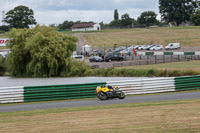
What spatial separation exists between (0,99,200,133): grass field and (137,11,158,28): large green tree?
131651 millimetres

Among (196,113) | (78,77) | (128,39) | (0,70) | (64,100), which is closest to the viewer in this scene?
(196,113)

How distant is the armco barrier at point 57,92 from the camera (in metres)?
19.6

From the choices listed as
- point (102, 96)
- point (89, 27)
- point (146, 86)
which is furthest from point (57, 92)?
point (89, 27)

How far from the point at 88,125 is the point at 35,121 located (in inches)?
95.9

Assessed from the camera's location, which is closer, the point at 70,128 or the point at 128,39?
the point at 70,128

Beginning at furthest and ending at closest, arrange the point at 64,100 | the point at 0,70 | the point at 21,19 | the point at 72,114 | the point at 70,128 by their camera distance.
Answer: the point at 21,19, the point at 0,70, the point at 64,100, the point at 72,114, the point at 70,128

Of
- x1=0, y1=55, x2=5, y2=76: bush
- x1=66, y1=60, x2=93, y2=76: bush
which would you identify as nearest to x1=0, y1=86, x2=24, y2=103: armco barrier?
x1=66, y1=60, x2=93, y2=76: bush

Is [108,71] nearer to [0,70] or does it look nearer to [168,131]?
[0,70]

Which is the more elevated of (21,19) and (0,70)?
(21,19)

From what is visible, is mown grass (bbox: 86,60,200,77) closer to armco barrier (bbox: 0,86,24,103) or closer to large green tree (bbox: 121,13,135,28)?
armco barrier (bbox: 0,86,24,103)

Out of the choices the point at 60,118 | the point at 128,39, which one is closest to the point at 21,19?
the point at 128,39

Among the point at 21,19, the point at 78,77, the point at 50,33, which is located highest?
the point at 21,19

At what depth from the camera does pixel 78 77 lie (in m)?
42.5

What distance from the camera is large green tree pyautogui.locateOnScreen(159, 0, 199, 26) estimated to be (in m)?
139
